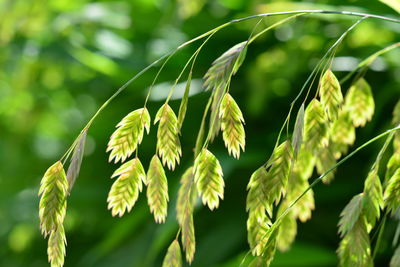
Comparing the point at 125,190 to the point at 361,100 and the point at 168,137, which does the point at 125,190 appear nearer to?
the point at 168,137

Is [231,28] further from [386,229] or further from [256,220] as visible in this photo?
[256,220]

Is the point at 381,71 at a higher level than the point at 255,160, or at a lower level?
higher

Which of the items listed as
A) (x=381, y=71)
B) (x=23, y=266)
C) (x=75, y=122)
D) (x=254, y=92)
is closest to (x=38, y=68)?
(x=75, y=122)

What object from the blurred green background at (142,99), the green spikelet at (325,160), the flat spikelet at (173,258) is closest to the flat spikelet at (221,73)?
the flat spikelet at (173,258)

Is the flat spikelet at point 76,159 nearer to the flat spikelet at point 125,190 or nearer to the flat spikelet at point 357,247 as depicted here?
the flat spikelet at point 125,190

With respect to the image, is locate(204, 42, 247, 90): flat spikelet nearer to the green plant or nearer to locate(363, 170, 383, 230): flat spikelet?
the green plant

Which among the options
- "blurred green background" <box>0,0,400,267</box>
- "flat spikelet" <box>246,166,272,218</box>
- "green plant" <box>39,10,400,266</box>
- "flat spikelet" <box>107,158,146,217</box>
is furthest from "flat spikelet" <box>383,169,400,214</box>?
"blurred green background" <box>0,0,400,267</box>
